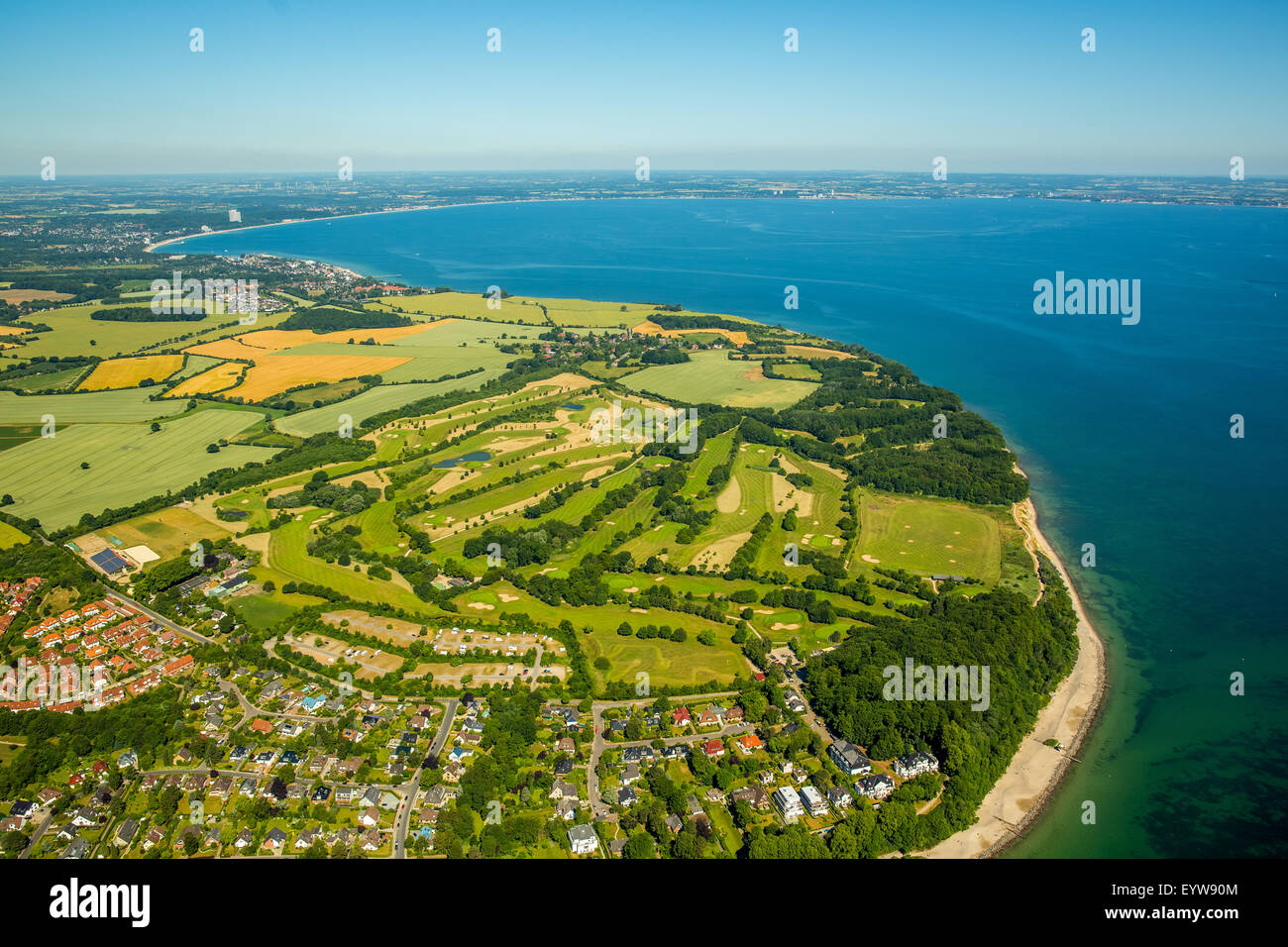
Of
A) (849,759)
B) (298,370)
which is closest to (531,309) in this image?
(298,370)

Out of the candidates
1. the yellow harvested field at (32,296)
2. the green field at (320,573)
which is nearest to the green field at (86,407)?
the green field at (320,573)

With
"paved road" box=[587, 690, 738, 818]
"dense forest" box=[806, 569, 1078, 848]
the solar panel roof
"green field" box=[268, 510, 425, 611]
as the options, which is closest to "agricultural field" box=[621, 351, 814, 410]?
"dense forest" box=[806, 569, 1078, 848]

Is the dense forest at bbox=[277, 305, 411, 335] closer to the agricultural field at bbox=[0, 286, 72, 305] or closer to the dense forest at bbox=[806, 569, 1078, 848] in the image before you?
the agricultural field at bbox=[0, 286, 72, 305]

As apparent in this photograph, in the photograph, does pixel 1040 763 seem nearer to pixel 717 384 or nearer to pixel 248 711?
pixel 248 711

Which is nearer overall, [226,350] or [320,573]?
[320,573]

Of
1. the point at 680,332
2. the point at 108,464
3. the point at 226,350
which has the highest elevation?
the point at 680,332
